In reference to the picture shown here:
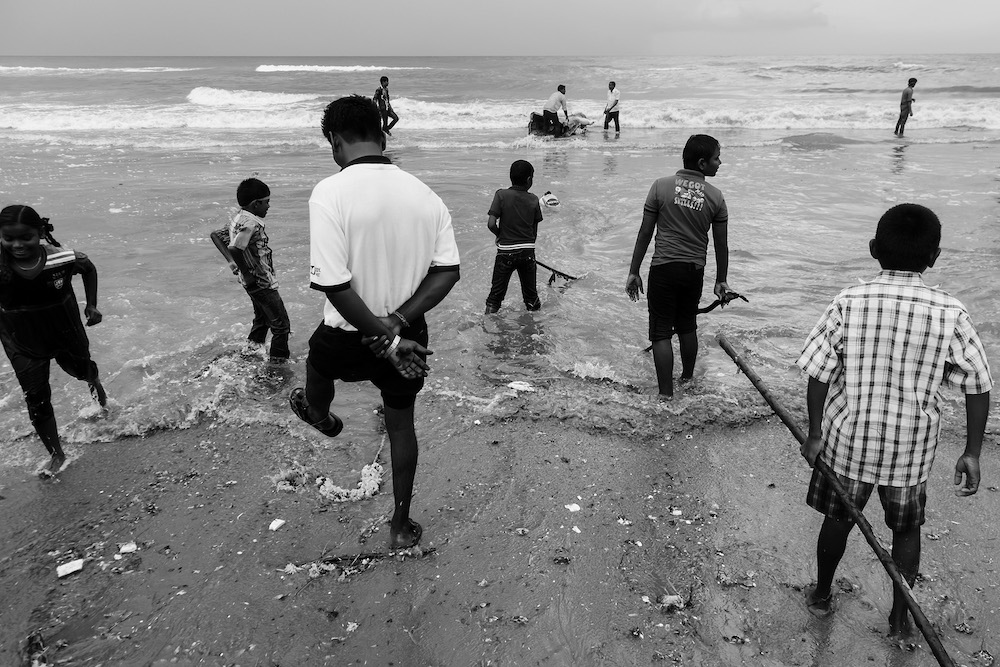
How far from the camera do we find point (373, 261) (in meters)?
2.70

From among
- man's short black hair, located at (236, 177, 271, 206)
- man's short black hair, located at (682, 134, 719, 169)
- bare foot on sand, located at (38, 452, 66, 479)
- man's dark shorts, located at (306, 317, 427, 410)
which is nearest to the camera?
man's dark shorts, located at (306, 317, 427, 410)

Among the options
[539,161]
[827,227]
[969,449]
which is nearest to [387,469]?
[969,449]

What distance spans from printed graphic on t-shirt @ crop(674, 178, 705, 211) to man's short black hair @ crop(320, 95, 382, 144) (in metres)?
2.42

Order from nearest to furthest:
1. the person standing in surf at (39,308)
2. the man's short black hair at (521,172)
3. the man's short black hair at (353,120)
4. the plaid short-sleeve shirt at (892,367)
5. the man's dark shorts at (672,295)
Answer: the plaid short-sleeve shirt at (892,367) < the man's short black hair at (353,120) < the person standing in surf at (39,308) < the man's dark shorts at (672,295) < the man's short black hair at (521,172)

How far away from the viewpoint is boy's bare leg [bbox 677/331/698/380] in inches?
193

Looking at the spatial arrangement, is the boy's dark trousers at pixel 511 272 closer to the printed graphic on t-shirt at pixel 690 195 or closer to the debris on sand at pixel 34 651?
the printed graphic on t-shirt at pixel 690 195

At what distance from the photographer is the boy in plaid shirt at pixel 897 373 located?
2.30 meters

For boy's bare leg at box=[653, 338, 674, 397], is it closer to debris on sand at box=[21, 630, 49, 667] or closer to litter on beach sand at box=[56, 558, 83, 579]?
litter on beach sand at box=[56, 558, 83, 579]

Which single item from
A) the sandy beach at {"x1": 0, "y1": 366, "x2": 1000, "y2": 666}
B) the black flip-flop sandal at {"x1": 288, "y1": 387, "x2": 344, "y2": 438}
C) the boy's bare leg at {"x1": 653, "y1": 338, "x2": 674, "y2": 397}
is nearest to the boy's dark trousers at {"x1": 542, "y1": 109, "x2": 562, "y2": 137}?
the boy's bare leg at {"x1": 653, "y1": 338, "x2": 674, "y2": 397}

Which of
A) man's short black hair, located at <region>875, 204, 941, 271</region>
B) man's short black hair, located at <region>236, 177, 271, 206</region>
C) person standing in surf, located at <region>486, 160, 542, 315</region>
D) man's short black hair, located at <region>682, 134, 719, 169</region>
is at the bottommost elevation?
person standing in surf, located at <region>486, 160, 542, 315</region>

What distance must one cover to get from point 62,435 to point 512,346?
329 centimetres

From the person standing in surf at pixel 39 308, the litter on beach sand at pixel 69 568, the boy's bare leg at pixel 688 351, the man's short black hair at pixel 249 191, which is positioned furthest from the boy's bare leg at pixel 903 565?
the man's short black hair at pixel 249 191

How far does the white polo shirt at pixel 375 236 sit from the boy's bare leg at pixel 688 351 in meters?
2.53

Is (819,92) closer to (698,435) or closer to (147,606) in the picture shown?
(698,435)
